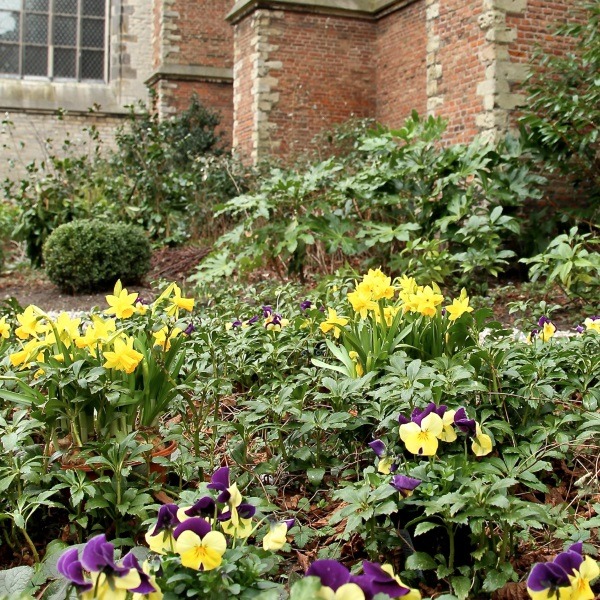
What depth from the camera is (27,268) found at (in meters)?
11.7

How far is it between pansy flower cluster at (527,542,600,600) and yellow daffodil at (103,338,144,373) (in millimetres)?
1336

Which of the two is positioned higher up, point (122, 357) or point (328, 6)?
point (328, 6)

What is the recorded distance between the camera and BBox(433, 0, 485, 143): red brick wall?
8859 millimetres

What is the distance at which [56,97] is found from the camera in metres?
18.7

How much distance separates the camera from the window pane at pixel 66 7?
19120 mm

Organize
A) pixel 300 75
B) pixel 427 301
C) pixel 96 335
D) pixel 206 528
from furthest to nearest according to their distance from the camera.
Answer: pixel 300 75
pixel 427 301
pixel 96 335
pixel 206 528

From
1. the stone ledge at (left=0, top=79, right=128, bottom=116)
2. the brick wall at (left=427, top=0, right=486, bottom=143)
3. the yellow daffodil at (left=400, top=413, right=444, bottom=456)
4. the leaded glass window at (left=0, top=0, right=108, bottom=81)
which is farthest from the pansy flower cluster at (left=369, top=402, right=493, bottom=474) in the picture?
the leaded glass window at (left=0, top=0, right=108, bottom=81)

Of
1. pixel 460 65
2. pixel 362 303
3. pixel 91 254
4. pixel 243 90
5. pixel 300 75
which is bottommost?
pixel 362 303

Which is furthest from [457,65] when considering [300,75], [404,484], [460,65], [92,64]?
[92,64]

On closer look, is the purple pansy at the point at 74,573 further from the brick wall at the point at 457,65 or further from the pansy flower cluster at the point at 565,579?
the brick wall at the point at 457,65

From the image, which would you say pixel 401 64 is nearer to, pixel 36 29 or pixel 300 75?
pixel 300 75

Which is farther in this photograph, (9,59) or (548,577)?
(9,59)

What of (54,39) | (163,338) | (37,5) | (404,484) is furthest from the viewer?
(54,39)

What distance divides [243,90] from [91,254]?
5841mm
